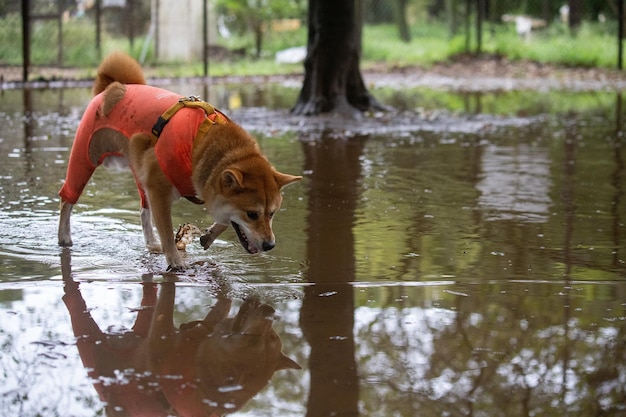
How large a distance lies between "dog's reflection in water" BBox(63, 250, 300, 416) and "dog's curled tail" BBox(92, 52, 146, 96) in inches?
63.8

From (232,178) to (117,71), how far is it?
1378 mm

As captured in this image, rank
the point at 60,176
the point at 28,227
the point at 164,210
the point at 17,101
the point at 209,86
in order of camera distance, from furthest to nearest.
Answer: the point at 209,86
the point at 17,101
the point at 60,176
the point at 28,227
the point at 164,210

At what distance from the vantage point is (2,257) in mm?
5531

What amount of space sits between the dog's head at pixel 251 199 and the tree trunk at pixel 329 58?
26.0 feet

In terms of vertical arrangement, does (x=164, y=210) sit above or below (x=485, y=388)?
above

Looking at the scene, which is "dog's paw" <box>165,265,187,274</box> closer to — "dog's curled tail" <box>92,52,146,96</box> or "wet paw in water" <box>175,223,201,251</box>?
"wet paw in water" <box>175,223,201,251</box>

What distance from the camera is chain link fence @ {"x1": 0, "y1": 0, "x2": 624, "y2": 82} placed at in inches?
863

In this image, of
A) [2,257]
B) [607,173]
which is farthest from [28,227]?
[607,173]

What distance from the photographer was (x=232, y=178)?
4973 millimetres

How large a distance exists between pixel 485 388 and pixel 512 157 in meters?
6.21

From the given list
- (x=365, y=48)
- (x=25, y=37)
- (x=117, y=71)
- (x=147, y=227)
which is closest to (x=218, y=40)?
(x=365, y=48)

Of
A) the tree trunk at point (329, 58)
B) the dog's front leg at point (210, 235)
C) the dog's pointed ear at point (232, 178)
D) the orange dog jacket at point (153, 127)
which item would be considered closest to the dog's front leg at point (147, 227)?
the orange dog jacket at point (153, 127)

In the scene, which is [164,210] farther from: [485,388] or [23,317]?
[485,388]

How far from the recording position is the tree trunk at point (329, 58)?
1282 cm
